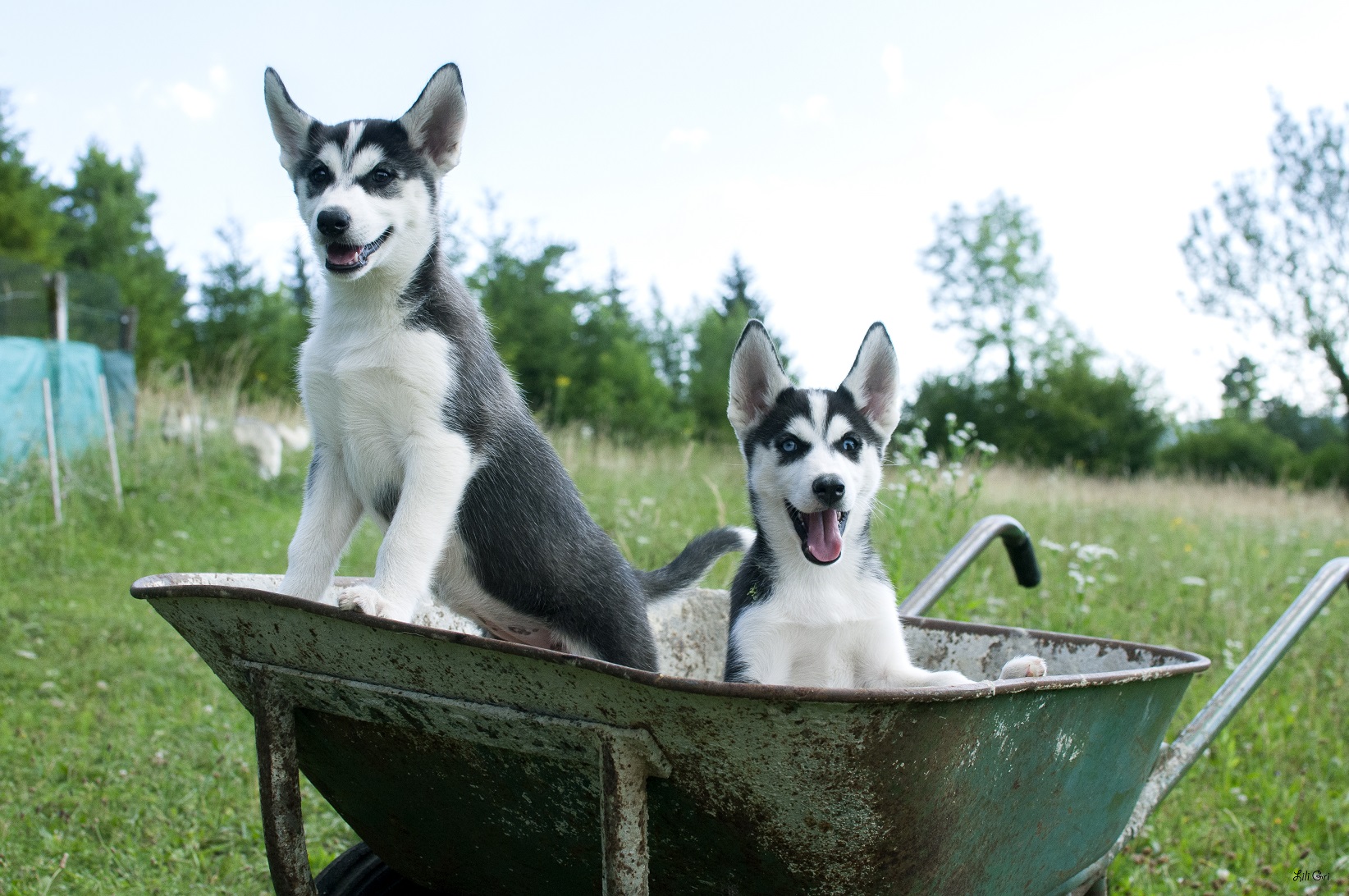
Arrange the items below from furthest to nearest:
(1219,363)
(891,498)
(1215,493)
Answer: (1219,363)
(1215,493)
(891,498)

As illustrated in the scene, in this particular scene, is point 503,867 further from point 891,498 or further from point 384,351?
point 891,498

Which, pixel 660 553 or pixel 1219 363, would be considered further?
pixel 1219 363

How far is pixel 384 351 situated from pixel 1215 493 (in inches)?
582

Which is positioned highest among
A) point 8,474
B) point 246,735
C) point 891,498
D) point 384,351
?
point 384,351

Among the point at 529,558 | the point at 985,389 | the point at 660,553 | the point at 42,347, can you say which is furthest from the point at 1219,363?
the point at 529,558

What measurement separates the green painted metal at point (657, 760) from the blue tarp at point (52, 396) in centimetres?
819

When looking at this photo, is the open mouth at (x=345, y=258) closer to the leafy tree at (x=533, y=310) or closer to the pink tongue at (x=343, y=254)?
the pink tongue at (x=343, y=254)

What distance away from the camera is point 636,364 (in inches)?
872

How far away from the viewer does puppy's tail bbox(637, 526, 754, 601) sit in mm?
2439

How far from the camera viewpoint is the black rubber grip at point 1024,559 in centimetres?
306

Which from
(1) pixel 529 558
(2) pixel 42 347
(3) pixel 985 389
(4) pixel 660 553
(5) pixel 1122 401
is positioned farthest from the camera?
(3) pixel 985 389

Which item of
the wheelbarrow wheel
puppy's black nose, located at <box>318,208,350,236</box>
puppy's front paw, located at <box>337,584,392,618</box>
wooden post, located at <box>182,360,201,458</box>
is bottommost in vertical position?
the wheelbarrow wheel

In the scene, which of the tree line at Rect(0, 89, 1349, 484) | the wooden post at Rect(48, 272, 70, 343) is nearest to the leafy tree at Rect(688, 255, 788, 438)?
the tree line at Rect(0, 89, 1349, 484)

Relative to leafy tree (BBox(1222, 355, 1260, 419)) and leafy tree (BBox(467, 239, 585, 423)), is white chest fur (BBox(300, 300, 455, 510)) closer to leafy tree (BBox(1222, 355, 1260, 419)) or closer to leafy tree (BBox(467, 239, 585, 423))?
leafy tree (BBox(467, 239, 585, 423))
